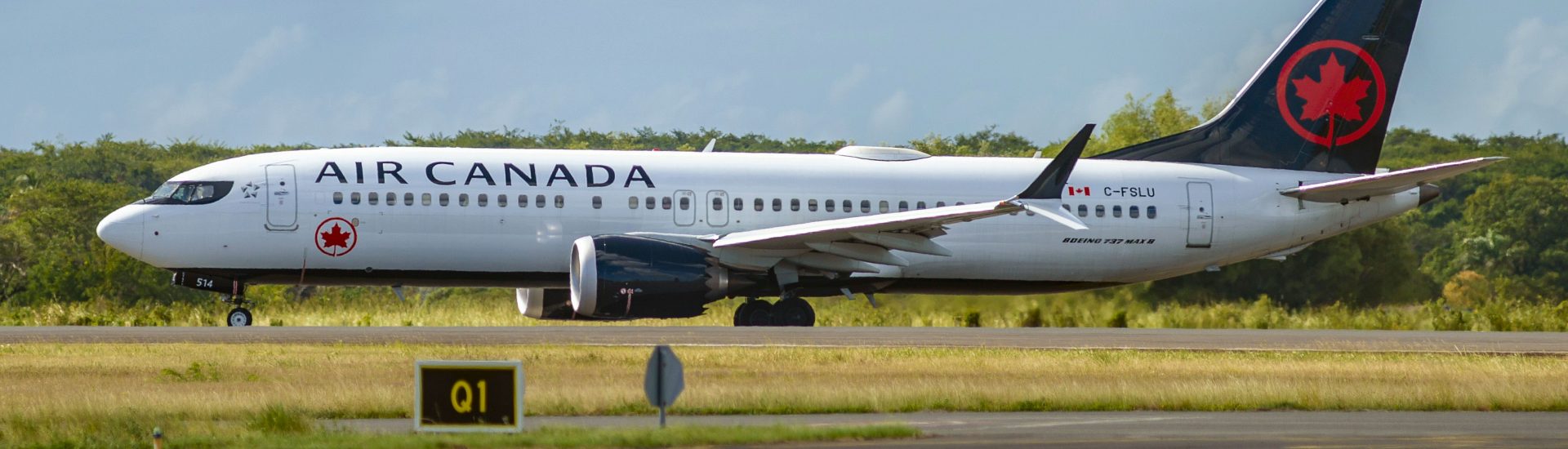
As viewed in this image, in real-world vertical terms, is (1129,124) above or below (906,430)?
above

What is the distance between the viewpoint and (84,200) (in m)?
57.5

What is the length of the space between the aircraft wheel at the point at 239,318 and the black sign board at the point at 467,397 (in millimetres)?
17036

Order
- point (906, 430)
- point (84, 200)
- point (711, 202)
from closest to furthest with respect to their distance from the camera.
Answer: point (906, 430) → point (711, 202) → point (84, 200)

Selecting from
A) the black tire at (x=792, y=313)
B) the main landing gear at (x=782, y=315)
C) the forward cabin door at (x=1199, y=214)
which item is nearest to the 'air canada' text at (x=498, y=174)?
the main landing gear at (x=782, y=315)

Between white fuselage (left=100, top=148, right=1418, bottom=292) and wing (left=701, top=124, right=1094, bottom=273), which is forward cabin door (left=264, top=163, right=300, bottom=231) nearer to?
white fuselage (left=100, top=148, right=1418, bottom=292)

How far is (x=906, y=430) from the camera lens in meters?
14.5

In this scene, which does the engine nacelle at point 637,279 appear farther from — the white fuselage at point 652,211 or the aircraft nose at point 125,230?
the aircraft nose at point 125,230

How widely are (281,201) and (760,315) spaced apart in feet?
25.2

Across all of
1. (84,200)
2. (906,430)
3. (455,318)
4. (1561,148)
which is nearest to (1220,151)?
(455,318)

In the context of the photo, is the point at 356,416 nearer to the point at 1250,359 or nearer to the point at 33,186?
the point at 1250,359

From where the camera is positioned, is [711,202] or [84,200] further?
[84,200]


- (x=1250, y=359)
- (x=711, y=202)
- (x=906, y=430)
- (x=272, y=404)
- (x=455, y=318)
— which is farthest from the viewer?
(x=455, y=318)

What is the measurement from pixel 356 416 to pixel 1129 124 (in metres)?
45.8

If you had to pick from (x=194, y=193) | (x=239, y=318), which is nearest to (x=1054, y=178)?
Result: (x=239, y=318)
